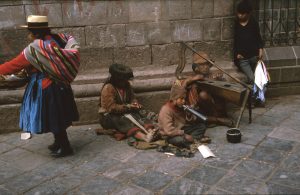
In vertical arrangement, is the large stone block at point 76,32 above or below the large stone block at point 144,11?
below

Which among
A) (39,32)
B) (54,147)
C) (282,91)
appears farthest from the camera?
(282,91)

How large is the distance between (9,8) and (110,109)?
7.46 ft

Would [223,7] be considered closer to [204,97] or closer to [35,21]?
[204,97]

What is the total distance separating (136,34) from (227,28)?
160 centimetres

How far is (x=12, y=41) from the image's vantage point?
6.07m

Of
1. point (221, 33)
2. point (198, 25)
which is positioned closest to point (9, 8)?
point (198, 25)

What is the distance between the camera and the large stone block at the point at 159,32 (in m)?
6.31

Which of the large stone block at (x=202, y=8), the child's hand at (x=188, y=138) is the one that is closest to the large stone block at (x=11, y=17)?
the large stone block at (x=202, y=8)

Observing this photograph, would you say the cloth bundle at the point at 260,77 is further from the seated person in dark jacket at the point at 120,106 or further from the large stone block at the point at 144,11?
the seated person in dark jacket at the point at 120,106

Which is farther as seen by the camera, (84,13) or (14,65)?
(84,13)

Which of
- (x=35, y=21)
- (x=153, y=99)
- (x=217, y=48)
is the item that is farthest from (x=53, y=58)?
(x=217, y=48)

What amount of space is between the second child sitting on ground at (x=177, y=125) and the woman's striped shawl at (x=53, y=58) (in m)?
1.35

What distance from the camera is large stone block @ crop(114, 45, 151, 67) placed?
6.34 meters

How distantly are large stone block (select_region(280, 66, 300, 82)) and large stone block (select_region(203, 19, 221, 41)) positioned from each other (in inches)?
60.0
